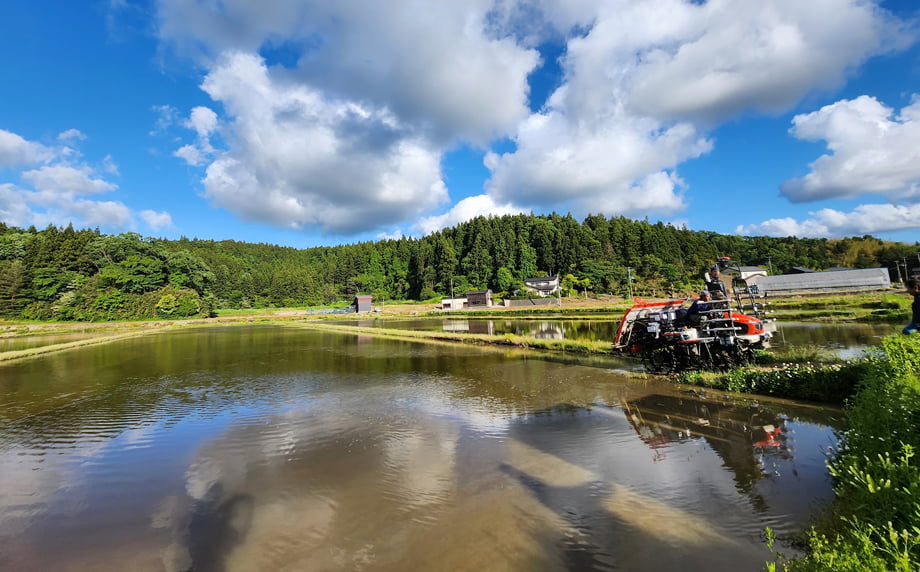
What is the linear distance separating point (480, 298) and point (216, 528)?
80.8 metres

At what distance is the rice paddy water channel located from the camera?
4.52 m

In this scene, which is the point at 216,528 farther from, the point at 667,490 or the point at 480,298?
the point at 480,298

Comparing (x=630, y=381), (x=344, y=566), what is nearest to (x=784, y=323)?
(x=630, y=381)

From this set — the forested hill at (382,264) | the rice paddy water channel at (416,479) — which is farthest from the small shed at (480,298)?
the rice paddy water channel at (416,479)

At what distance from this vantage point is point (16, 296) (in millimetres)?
64875

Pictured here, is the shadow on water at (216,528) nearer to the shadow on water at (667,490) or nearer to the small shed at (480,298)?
the shadow on water at (667,490)

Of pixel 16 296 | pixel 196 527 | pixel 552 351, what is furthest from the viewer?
pixel 16 296

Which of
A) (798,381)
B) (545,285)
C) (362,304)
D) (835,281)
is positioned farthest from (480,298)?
(798,381)

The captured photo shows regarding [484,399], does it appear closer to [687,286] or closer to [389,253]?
[687,286]

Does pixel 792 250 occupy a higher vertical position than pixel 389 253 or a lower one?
lower

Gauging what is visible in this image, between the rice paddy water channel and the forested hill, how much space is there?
7592 centimetres

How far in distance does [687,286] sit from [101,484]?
4293 inches

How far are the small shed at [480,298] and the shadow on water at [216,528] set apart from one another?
78.7 meters

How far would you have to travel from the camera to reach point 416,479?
6.45 metres
